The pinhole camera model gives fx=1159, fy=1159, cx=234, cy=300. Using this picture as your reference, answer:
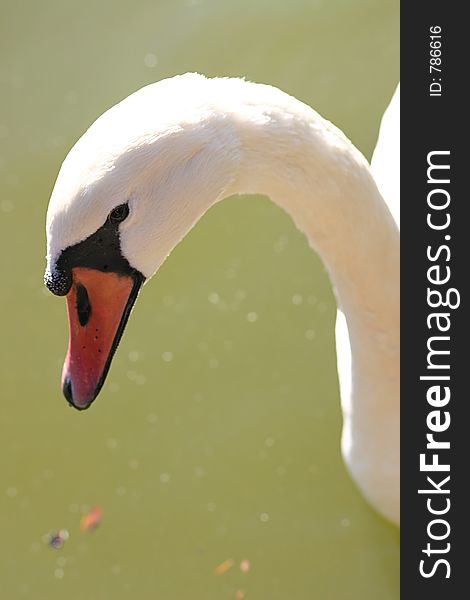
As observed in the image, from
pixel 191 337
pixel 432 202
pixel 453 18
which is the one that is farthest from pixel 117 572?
pixel 453 18

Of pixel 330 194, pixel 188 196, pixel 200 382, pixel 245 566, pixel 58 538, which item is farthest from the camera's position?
pixel 200 382

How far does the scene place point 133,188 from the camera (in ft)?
10.3

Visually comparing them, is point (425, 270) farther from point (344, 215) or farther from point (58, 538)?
point (58, 538)

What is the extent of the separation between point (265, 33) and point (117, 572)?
2780mm

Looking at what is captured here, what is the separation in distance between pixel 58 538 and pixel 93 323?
174cm

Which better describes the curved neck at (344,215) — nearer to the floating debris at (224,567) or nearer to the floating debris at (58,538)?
the floating debris at (224,567)

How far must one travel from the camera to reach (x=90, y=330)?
3547 mm

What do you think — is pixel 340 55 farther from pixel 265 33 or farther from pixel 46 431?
pixel 46 431

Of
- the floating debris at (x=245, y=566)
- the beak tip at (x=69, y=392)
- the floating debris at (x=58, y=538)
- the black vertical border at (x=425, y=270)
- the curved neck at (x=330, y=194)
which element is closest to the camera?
the curved neck at (x=330, y=194)

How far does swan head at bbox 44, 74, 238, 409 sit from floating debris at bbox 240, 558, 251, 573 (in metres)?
1.70

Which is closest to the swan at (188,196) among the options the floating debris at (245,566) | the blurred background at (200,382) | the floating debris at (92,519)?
the blurred background at (200,382)

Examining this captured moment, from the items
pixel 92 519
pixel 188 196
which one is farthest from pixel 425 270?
pixel 92 519

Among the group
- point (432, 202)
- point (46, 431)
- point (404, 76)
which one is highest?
point (404, 76)

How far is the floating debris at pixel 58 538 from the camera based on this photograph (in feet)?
16.2
